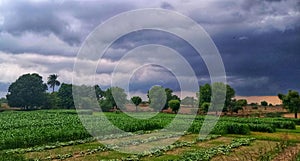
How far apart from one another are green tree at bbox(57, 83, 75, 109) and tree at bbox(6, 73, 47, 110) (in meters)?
5.40

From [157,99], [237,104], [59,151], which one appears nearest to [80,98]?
[237,104]

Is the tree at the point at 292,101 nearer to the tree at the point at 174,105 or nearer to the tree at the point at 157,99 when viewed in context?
the tree at the point at 174,105

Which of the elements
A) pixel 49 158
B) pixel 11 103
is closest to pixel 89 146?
pixel 49 158

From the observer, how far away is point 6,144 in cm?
1959

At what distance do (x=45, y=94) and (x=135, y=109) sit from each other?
52.5 metres

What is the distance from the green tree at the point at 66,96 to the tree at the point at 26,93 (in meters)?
5.40

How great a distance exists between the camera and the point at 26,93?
7994 cm

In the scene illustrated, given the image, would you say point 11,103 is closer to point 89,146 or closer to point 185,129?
point 185,129

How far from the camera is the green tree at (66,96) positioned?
3354 inches

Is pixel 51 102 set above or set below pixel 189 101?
above

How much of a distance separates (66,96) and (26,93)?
11157mm

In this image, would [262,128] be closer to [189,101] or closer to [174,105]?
[189,101]

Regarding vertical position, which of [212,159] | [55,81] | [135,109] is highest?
[55,81]

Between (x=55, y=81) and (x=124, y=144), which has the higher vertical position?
(x=55, y=81)
